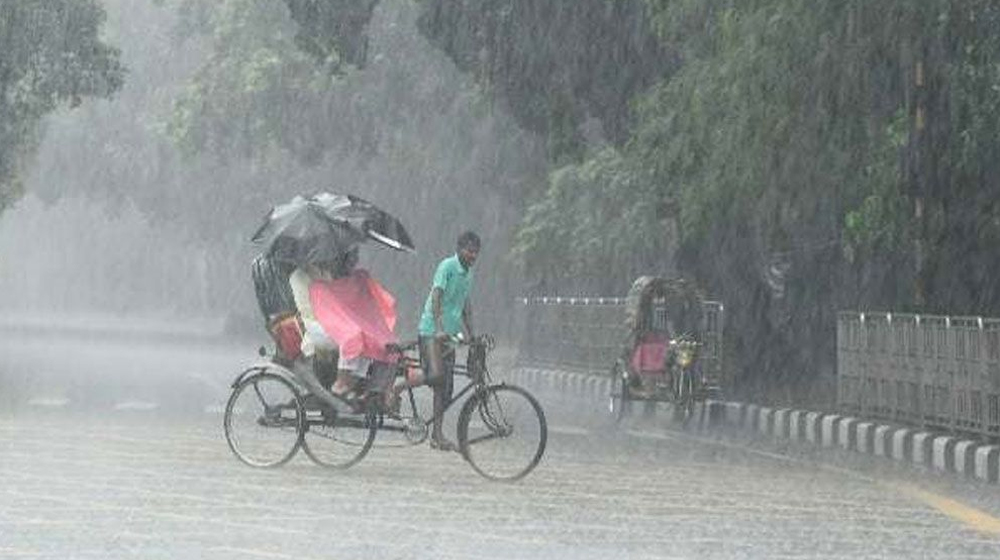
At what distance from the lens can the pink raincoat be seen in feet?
56.6

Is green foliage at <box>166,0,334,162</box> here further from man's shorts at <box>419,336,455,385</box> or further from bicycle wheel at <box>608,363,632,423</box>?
man's shorts at <box>419,336,455,385</box>

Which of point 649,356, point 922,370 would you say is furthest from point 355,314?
point 649,356

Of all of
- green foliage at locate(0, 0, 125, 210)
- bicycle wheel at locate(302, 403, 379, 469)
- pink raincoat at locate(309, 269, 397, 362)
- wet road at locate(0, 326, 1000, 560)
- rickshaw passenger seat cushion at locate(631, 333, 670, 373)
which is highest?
green foliage at locate(0, 0, 125, 210)

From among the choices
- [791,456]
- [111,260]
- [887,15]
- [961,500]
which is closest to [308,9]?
[887,15]

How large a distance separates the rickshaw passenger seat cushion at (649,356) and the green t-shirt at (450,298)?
992cm

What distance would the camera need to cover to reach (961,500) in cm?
1652

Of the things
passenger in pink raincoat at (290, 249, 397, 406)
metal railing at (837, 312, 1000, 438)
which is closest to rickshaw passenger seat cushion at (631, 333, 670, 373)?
metal railing at (837, 312, 1000, 438)

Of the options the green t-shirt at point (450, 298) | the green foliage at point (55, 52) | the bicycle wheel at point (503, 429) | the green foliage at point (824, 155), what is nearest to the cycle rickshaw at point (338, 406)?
the bicycle wheel at point (503, 429)

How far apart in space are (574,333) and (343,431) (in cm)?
2013

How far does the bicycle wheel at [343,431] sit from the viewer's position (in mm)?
17344

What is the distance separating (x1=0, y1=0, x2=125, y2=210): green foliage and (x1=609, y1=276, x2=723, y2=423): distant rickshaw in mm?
19938

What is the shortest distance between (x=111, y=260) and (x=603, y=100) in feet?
325

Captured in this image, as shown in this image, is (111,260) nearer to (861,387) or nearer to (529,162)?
(529,162)

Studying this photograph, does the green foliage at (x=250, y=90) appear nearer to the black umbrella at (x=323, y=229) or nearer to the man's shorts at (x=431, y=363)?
the black umbrella at (x=323, y=229)
